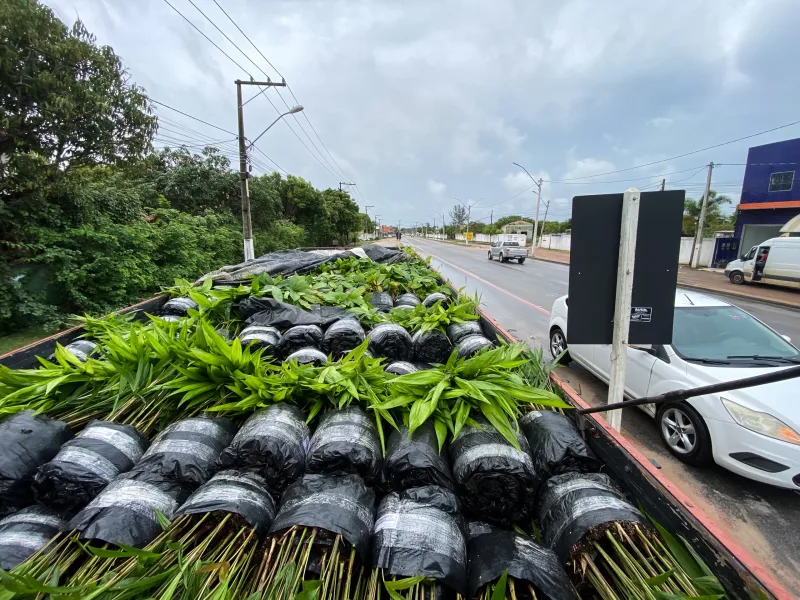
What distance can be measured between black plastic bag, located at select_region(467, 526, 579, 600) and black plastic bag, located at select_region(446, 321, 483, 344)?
209cm

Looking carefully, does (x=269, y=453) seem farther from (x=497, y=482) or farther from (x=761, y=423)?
(x=761, y=423)

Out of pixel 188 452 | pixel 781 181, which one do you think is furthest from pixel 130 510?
pixel 781 181

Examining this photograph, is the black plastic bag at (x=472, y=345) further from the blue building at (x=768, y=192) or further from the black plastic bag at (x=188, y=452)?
the blue building at (x=768, y=192)

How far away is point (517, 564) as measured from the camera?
1.33 m

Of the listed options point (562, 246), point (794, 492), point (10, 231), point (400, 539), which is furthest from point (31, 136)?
point (562, 246)

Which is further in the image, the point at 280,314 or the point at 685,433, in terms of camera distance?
the point at 280,314

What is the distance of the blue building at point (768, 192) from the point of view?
17562 millimetres

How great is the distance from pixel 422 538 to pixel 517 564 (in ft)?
1.24

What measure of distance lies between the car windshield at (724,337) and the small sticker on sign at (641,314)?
1737 mm

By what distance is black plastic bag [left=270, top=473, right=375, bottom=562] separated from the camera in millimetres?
1368

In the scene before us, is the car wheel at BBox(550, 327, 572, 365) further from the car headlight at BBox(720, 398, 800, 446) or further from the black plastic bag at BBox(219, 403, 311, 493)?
the black plastic bag at BBox(219, 403, 311, 493)

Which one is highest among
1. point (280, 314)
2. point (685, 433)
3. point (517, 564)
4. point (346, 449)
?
point (280, 314)

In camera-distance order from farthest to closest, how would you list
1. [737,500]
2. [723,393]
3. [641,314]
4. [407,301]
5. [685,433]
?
1. [407,301]
2. [685,433]
3. [723,393]
4. [737,500]
5. [641,314]

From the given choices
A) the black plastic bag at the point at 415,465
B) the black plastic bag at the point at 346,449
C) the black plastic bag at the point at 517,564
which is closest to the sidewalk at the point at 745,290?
the black plastic bag at the point at 517,564
